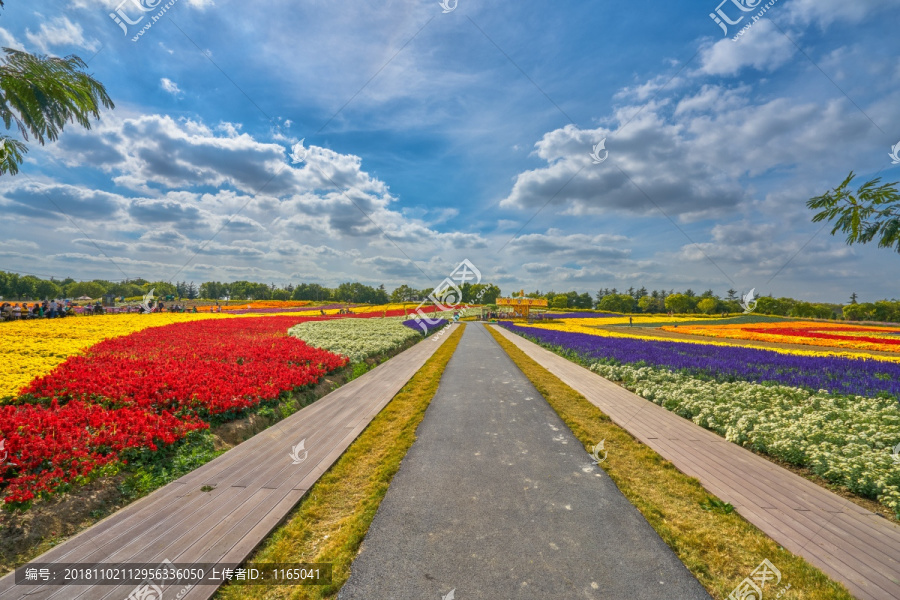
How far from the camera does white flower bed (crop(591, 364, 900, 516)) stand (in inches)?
202

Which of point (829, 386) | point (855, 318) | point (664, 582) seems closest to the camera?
point (664, 582)

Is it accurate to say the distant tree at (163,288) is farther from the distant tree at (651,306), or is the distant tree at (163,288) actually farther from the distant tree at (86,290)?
the distant tree at (651,306)

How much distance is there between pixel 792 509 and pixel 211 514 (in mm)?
7746

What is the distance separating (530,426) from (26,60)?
11177mm

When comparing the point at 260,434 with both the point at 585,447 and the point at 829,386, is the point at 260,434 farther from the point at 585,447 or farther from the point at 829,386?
the point at 829,386

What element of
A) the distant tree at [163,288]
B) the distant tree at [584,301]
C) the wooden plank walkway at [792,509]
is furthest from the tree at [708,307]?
the distant tree at [163,288]

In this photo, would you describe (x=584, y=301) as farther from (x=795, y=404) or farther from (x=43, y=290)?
(x=43, y=290)

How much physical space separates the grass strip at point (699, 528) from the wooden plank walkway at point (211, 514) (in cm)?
481

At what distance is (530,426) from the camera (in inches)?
305

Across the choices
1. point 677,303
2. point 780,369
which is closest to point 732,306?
point 677,303

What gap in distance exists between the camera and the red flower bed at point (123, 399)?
470 cm

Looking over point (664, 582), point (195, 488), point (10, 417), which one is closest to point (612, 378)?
point (664, 582)

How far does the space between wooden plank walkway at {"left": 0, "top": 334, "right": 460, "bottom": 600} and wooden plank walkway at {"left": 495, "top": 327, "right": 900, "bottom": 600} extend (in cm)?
615

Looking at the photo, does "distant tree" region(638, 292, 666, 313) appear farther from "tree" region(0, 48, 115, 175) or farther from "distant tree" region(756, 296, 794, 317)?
"tree" region(0, 48, 115, 175)
